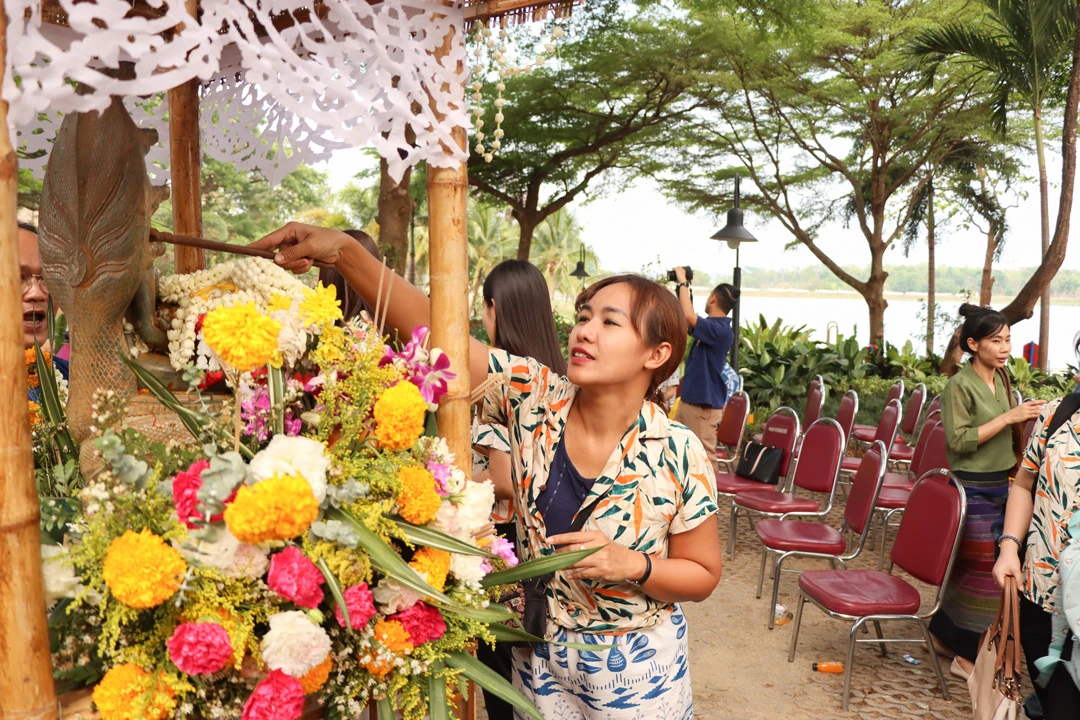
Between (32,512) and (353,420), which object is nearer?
(32,512)

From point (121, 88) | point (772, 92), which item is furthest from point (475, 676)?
point (772, 92)

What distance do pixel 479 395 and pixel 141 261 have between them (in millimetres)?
706

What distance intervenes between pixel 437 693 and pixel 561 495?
1.73 feet

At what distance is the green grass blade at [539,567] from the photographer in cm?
145

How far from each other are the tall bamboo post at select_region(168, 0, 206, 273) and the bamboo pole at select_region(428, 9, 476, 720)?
95 centimetres

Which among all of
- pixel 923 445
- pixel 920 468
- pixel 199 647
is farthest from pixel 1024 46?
pixel 199 647

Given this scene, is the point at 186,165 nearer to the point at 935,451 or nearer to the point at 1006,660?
the point at 1006,660

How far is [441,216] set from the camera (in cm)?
167

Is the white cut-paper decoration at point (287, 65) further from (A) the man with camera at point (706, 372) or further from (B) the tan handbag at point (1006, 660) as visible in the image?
(A) the man with camera at point (706, 372)

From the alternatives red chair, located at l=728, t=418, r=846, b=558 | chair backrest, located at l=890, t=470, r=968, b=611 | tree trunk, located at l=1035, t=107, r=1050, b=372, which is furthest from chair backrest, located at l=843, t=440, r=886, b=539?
tree trunk, located at l=1035, t=107, r=1050, b=372

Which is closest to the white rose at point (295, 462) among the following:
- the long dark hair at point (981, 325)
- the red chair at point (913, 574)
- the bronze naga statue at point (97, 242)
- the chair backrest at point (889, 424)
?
the bronze naga statue at point (97, 242)

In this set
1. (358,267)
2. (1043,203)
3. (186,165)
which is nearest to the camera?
(358,267)

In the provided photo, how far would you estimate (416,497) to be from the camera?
130 cm

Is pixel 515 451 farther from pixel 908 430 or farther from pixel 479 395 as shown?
pixel 908 430
